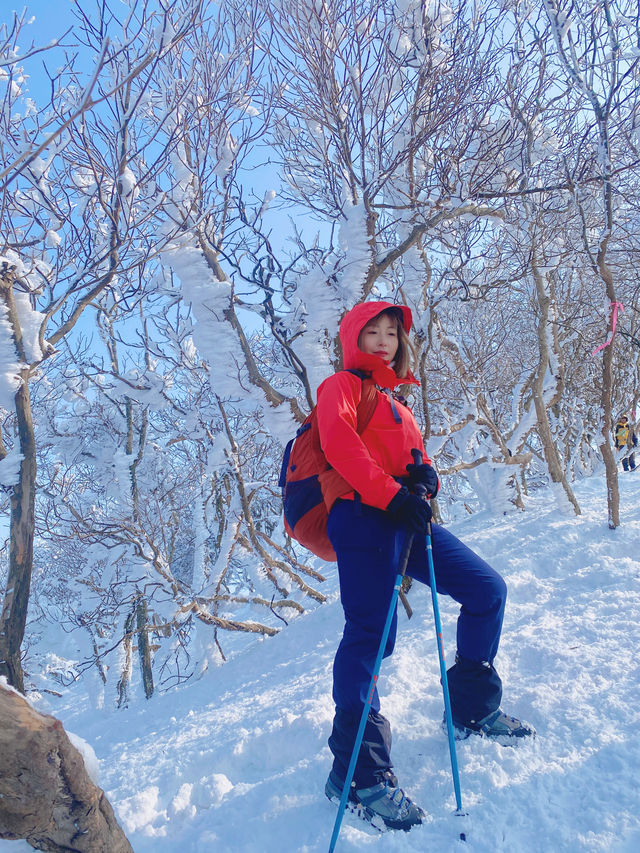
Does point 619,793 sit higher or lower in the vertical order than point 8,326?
lower

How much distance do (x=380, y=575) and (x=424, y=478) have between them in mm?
452

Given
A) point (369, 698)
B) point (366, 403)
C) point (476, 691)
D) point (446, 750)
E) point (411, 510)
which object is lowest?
point (446, 750)

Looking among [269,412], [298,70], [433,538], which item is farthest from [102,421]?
[433,538]

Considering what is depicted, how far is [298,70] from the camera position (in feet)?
14.1

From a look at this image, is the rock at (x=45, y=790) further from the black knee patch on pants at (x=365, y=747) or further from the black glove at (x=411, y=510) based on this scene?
the black glove at (x=411, y=510)

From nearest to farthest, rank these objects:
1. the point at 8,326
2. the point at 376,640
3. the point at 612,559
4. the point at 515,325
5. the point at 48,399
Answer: the point at 376,640 < the point at 8,326 < the point at 612,559 < the point at 48,399 < the point at 515,325

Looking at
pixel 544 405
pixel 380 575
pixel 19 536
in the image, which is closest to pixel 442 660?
pixel 380 575

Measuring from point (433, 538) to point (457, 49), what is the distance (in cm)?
424

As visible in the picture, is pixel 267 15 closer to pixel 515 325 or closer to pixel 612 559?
pixel 612 559

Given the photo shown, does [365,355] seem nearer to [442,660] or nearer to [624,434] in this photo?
[442,660]

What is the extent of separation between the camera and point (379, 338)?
2.39m

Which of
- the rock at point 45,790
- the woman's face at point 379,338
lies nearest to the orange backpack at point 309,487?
the woman's face at point 379,338

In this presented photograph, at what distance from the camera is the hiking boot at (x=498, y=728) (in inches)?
81.0

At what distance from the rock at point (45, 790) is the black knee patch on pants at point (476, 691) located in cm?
138
